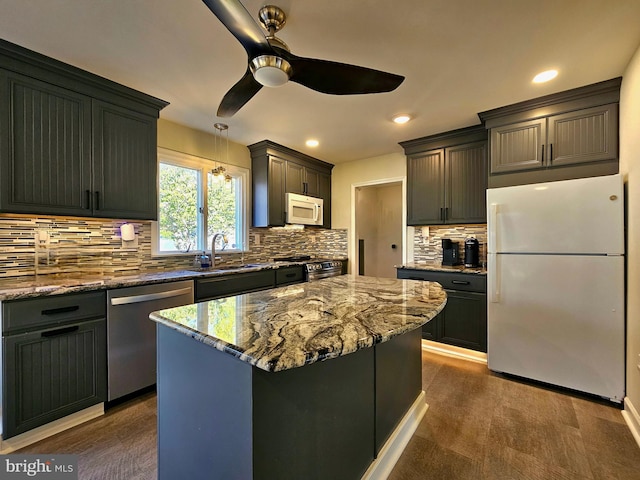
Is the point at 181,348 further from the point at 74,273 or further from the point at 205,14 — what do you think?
the point at 74,273

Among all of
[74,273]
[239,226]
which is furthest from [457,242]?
[74,273]

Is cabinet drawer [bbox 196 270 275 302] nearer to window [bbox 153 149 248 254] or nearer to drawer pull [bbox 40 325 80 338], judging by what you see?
window [bbox 153 149 248 254]

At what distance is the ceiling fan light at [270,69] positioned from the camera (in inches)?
49.2

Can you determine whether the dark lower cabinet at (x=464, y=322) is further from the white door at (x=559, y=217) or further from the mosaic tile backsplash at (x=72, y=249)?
the mosaic tile backsplash at (x=72, y=249)

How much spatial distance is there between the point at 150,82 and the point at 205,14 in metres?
0.94

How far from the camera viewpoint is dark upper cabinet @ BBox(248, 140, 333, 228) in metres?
3.45

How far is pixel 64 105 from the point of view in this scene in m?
1.92

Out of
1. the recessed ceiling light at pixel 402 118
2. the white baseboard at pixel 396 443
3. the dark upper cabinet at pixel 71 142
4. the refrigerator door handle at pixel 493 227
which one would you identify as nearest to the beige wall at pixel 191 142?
the dark upper cabinet at pixel 71 142

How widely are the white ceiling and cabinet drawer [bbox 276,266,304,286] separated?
5.61 ft

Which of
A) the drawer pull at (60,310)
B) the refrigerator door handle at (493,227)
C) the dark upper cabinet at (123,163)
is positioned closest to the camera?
the drawer pull at (60,310)

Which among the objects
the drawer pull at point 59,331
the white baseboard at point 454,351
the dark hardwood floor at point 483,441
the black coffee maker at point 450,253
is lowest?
the dark hardwood floor at point 483,441

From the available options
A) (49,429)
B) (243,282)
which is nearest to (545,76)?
(243,282)

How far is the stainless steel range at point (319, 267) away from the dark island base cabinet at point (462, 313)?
125 cm

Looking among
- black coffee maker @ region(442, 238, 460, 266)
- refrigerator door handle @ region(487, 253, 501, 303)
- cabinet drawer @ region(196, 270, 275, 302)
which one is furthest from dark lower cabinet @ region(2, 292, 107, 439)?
black coffee maker @ region(442, 238, 460, 266)
